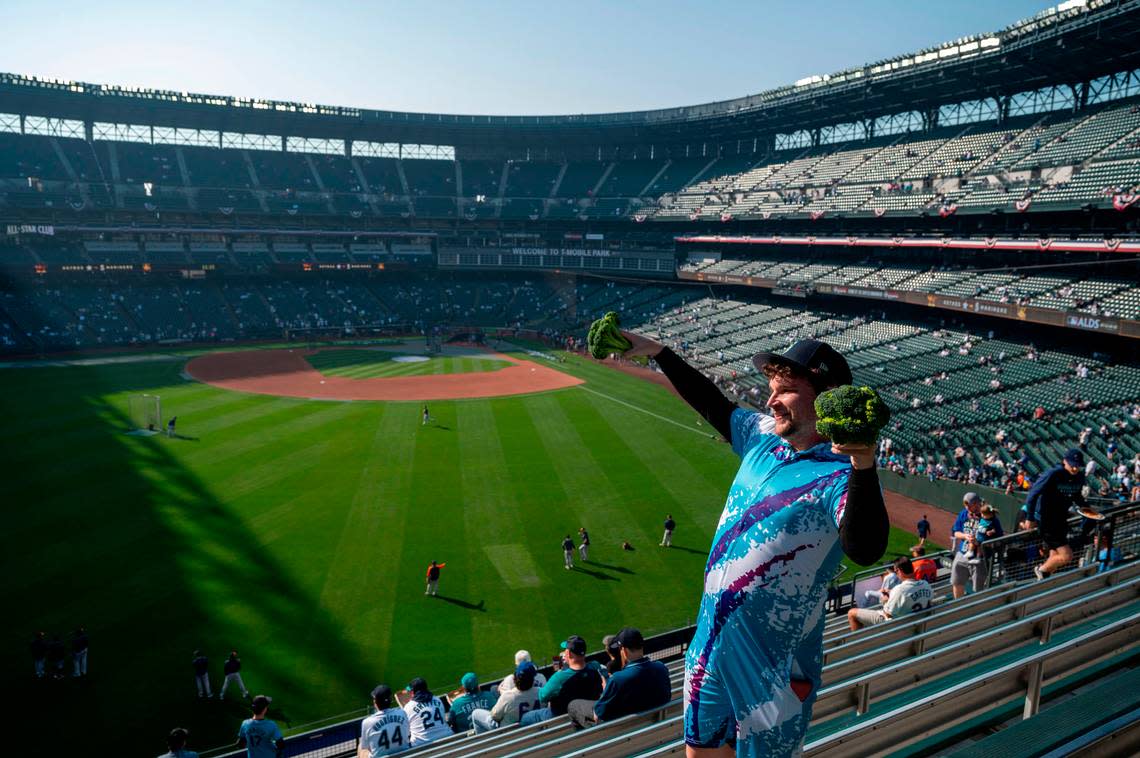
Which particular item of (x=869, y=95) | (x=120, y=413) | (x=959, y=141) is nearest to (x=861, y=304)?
(x=959, y=141)

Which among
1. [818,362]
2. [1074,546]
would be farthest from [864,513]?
[1074,546]

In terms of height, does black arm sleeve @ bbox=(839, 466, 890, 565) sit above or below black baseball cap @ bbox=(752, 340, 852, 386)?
below

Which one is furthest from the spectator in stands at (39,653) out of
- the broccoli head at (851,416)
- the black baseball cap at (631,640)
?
the broccoli head at (851,416)

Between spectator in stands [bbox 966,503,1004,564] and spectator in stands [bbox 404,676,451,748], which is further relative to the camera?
spectator in stands [bbox 966,503,1004,564]

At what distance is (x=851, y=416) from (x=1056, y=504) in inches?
339

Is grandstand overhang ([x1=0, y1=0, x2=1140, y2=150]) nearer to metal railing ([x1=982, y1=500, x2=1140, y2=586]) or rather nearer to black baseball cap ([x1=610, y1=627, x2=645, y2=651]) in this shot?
metal railing ([x1=982, y1=500, x2=1140, y2=586])

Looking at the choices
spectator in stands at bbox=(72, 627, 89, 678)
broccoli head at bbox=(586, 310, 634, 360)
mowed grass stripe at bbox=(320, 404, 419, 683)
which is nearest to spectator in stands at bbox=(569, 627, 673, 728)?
broccoli head at bbox=(586, 310, 634, 360)

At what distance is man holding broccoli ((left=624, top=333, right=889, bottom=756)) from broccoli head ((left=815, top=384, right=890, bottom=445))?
0.37 meters

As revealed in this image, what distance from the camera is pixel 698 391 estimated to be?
4.63 metres

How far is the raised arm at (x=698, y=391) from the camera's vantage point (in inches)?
179

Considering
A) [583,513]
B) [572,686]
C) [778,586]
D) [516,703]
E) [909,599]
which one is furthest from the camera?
[583,513]

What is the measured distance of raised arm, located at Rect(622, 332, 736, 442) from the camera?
4.55 m

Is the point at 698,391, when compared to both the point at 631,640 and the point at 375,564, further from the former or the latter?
the point at 375,564

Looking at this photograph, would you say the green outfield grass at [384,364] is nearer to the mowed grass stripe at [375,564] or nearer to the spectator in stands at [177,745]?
the mowed grass stripe at [375,564]
